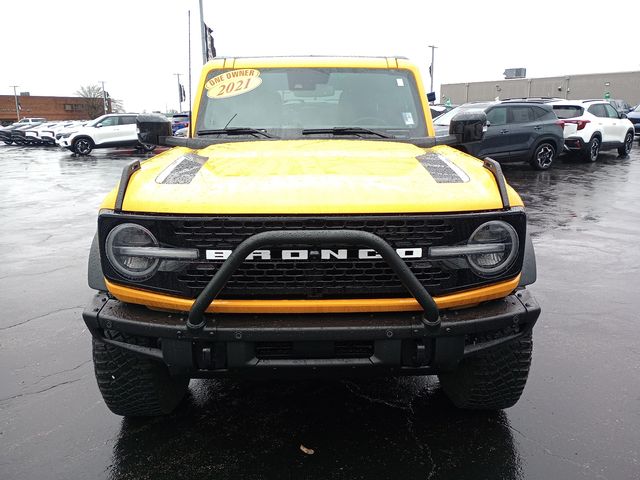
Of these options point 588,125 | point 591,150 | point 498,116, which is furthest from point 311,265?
point 591,150

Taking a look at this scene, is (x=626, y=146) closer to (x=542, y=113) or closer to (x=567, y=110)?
(x=567, y=110)

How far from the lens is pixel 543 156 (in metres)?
14.0

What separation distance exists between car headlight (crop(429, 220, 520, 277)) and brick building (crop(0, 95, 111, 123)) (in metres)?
83.0

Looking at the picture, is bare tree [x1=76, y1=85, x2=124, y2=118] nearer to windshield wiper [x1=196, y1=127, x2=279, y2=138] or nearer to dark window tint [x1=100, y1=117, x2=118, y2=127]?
dark window tint [x1=100, y1=117, x2=118, y2=127]

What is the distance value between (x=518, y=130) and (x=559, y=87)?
48378 millimetres

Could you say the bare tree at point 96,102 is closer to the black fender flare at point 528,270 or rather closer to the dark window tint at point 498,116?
the dark window tint at point 498,116

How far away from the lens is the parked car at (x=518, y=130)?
13289 mm

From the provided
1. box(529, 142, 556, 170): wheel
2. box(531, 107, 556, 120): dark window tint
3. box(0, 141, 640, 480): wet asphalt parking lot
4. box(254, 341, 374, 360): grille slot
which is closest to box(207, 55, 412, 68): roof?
box(0, 141, 640, 480): wet asphalt parking lot

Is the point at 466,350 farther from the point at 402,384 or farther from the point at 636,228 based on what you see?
the point at 636,228

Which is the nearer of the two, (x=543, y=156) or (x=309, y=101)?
(x=309, y=101)

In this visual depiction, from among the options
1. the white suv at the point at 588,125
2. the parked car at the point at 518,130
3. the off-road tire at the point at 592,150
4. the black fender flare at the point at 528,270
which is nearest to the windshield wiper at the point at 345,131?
the black fender flare at the point at 528,270

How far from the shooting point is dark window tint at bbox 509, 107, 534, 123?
1349 cm

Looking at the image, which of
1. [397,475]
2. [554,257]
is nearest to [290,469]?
[397,475]

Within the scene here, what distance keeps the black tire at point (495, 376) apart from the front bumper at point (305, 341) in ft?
0.99
